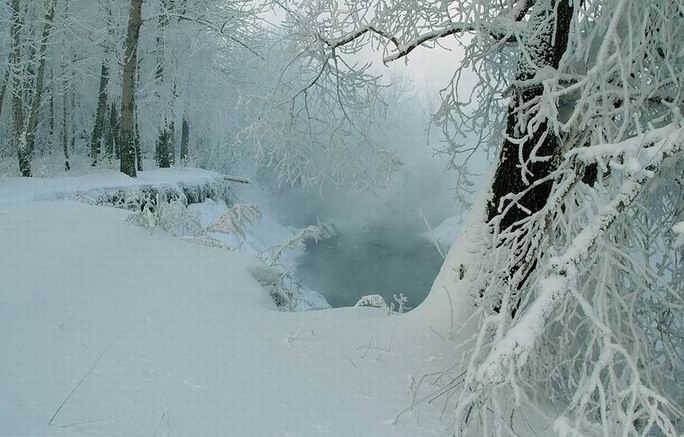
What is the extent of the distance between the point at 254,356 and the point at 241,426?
3.08ft

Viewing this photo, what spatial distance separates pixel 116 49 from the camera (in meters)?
17.9

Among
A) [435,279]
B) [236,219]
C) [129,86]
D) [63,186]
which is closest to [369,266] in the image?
[129,86]

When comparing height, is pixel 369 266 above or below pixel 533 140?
below

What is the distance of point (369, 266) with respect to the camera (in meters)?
20.9

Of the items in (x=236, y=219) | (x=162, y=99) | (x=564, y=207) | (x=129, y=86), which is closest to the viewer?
(x=564, y=207)

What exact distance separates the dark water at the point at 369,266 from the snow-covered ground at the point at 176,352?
908 cm

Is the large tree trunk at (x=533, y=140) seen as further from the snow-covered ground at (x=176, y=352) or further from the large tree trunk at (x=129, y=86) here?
the large tree trunk at (x=129, y=86)

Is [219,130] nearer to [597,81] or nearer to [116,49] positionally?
[116,49]

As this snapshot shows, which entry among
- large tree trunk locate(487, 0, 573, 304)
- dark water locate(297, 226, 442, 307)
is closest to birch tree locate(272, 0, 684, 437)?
large tree trunk locate(487, 0, 573, 304)

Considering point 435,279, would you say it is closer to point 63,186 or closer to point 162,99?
point 63,186

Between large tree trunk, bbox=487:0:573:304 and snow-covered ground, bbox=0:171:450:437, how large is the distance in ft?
3.84

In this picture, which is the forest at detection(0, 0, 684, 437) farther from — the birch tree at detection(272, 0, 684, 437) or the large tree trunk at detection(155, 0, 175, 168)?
the large tree trunk at detection(155, 0, 175, 168)

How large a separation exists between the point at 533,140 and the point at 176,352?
9.40ft

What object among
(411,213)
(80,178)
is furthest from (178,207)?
(411,213)
